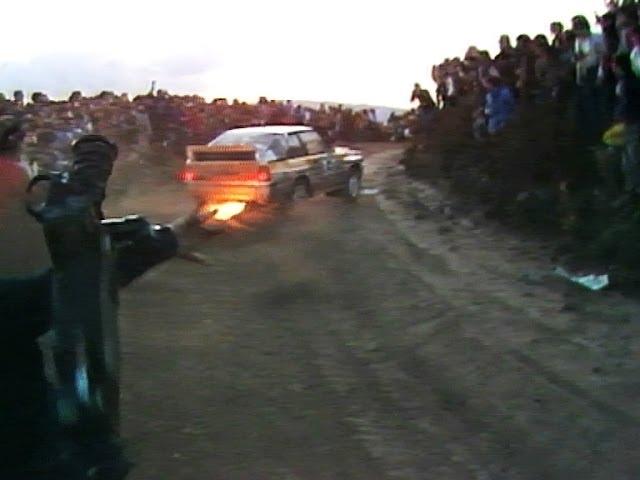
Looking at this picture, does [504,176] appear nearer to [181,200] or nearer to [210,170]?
[210,170]

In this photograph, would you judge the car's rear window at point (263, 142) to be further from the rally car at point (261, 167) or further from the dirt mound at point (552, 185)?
the dirt mound at point (552, 185)

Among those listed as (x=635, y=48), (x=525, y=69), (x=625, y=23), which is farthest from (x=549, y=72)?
(x=635, y=48)

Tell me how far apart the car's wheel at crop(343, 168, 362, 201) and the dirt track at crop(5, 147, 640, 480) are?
682 cm

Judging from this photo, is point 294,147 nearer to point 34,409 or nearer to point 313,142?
point 313,142

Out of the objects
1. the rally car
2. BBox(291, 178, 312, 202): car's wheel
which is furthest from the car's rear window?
BBox(291, 178, 312, 202): car's wheel

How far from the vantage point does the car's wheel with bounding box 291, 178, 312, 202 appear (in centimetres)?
1759

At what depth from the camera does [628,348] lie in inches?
301

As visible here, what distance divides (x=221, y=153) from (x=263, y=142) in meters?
0.67

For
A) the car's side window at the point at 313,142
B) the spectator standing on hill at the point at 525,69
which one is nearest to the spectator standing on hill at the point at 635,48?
the spectator standing on hill at the point at 525,69

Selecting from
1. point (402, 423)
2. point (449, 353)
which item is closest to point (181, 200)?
point (449, 353)

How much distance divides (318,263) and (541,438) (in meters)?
5.80

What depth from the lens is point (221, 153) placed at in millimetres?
17297

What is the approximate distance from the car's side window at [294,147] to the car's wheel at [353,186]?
125 cm

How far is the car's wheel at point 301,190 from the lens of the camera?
57.7 feet
